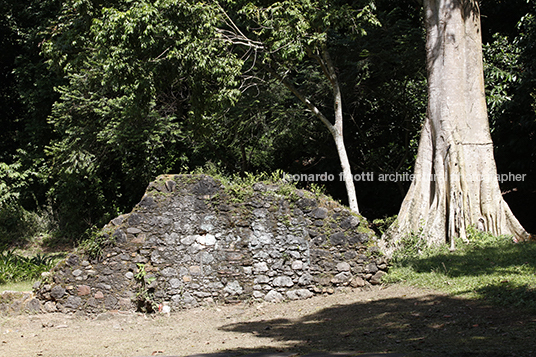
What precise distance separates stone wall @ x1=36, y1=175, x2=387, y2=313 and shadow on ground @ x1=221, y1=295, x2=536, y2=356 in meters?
1.05

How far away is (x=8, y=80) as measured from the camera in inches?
787

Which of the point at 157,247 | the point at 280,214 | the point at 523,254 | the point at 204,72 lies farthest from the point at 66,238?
the point at 523,254

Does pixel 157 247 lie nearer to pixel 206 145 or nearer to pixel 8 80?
pixel 206 145

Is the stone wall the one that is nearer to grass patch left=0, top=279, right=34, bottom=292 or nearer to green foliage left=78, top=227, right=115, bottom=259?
green foliage left=78, top=227, right=115, bottom=259

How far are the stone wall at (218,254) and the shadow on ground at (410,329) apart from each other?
1049mm

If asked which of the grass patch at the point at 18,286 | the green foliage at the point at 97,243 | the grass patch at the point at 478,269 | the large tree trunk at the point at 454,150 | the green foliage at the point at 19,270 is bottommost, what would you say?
the grass patch at the point at 18,286

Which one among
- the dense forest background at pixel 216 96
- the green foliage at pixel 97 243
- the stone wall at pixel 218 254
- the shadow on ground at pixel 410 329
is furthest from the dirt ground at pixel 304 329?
the dense forest background at pixel 216 96

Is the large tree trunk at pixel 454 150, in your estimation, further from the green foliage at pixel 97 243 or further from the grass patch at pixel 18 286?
the grass patch at pixel 18 286

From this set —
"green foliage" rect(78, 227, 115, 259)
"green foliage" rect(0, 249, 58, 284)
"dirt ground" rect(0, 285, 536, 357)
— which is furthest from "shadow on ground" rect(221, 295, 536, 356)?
"green foliage" rect(0, 249, 58, 284)

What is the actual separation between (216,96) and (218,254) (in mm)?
4230

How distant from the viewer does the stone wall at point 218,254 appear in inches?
314

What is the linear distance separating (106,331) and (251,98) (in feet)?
27.3

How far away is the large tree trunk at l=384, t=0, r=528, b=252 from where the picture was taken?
30.8ft

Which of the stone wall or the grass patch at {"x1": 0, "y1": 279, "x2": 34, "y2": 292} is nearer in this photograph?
the stone wall
